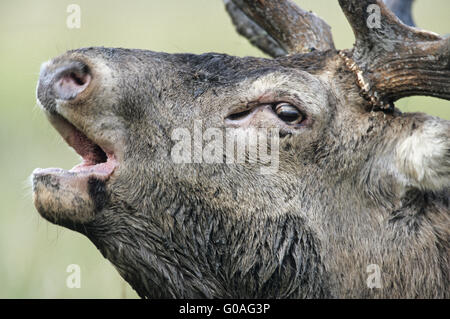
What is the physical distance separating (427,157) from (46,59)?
31.0 ft

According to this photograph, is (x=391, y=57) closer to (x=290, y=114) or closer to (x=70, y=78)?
(x=290, y=114)

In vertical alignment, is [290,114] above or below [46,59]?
below

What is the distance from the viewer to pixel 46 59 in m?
12.5

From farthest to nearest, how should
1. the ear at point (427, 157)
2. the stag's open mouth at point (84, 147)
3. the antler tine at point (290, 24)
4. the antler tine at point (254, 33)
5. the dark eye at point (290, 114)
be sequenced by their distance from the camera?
the antler tine at point (254, 33)
the antler tine at point (290, 24)
the dark eye at point (290, 114)
the stag's open mouth at point (84, 147)
the ear at point (427, 157)

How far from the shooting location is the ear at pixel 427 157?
13.5ft

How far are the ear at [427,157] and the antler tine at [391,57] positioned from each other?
26cm

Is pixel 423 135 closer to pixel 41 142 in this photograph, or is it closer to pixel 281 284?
pixel 281 284

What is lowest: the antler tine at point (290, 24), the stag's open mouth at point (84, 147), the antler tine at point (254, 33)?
the stag's open mouth at point (84, 147)

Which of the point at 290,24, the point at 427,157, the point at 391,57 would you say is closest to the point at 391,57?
the point at 391,57

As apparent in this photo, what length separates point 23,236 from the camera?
26.1 feet

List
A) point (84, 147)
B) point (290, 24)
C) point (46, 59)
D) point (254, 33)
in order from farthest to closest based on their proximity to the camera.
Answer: point (46, 59) → point (254, 33) → point (290, 24) → point (84, 147)

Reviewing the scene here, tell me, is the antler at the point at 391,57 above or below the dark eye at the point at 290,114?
above

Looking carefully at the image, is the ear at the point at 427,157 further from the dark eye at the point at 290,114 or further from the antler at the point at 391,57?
the dark eye at the point at 290,114

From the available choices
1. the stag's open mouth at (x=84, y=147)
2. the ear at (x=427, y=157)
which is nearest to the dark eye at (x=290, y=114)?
the ear at (x=427, y=157)
